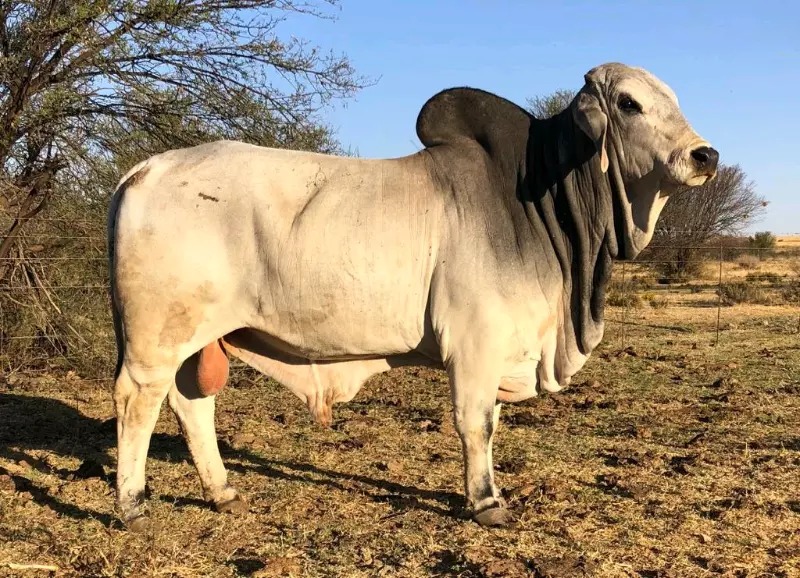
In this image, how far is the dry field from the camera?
151 inches

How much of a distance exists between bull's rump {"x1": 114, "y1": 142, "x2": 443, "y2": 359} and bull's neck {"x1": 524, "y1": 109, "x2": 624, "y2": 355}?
66 centimetres

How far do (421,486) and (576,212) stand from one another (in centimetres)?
207

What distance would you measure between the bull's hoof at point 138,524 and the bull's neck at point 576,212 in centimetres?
259

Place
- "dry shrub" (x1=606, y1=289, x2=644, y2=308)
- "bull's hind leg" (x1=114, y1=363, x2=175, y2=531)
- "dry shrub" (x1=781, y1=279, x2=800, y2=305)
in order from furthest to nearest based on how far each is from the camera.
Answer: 1. "dry shrub" (x1=781, y1=279, x2=800, y2=305)
2. "dry shrub" (x1=606, y1=289, x2=644, y2=308)
3. "bull's hind leg" (x1=114, y1=363, x2=175, y2=531)

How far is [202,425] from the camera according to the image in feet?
15.6

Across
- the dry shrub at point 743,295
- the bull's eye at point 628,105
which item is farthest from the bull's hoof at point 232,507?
the dry shrub at point 743,295

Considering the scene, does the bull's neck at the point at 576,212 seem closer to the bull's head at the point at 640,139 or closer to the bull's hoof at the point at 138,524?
the bull's head at the point at 640,139

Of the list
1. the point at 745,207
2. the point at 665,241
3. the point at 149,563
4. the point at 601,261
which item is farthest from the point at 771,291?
the point at 149,563

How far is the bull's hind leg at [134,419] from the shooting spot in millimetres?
4227

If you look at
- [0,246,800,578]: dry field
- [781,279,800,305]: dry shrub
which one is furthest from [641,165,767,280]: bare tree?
[0,246,800,578]: dry field

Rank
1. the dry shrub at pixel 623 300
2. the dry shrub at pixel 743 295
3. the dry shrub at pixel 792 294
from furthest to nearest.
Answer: the dry shrub at pixel 792 294, the dry shrub at pixel 743 295, the dry shrub at pixel 623 300

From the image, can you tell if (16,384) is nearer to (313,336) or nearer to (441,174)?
(313,336)

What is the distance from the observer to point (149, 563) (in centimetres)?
371

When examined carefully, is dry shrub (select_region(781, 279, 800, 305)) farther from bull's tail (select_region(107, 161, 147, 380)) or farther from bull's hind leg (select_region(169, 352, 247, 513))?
A: bull's tail (select_region(107, 161, 147, 380))
